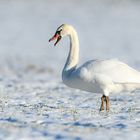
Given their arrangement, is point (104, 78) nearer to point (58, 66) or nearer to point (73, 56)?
point (73, 56)

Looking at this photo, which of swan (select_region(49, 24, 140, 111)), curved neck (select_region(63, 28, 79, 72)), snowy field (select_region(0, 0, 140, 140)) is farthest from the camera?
curved neck (select_region(63, 28, 79, 72))

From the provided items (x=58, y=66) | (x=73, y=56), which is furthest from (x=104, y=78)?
Answer: (x=58, y=66)

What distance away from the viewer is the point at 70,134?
734cm

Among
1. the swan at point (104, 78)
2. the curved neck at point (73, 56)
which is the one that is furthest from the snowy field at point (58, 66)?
the curved neck at point (73, 56)

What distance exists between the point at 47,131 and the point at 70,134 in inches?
16.2

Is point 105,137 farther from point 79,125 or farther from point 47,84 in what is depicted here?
point 47,84

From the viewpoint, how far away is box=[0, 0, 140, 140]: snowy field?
26.0 feet

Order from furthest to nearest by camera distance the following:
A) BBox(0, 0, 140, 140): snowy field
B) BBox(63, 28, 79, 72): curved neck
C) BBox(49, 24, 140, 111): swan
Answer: BBox(63, 28, 79, 72): curved neck, BBox(49, 24, 140, 111): swan, BBox(0, 0, 140, 140): snowy field

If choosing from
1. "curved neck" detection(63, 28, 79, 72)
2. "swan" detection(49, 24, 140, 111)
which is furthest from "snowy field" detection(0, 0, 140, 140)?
"curved neck" detection(63, 28, 79, 72)

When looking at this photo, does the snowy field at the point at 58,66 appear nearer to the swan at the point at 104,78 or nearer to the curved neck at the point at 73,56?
the swan at the point at 104,78

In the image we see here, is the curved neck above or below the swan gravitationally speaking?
above

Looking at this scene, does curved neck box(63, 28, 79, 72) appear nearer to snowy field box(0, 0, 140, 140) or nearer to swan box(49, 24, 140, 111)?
swan box(49, 24, 140, 111)

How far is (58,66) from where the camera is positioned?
23.5 metres

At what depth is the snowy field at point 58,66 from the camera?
7.92 meters
